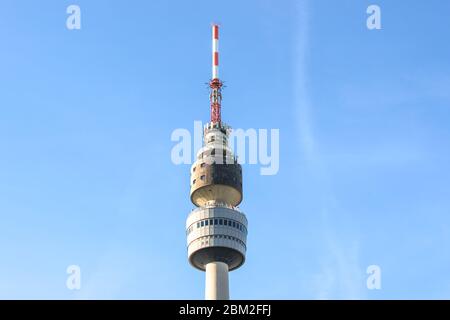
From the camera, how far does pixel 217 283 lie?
190125 mm

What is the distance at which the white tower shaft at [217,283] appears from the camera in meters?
190

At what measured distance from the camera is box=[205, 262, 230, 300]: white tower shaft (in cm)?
19050
